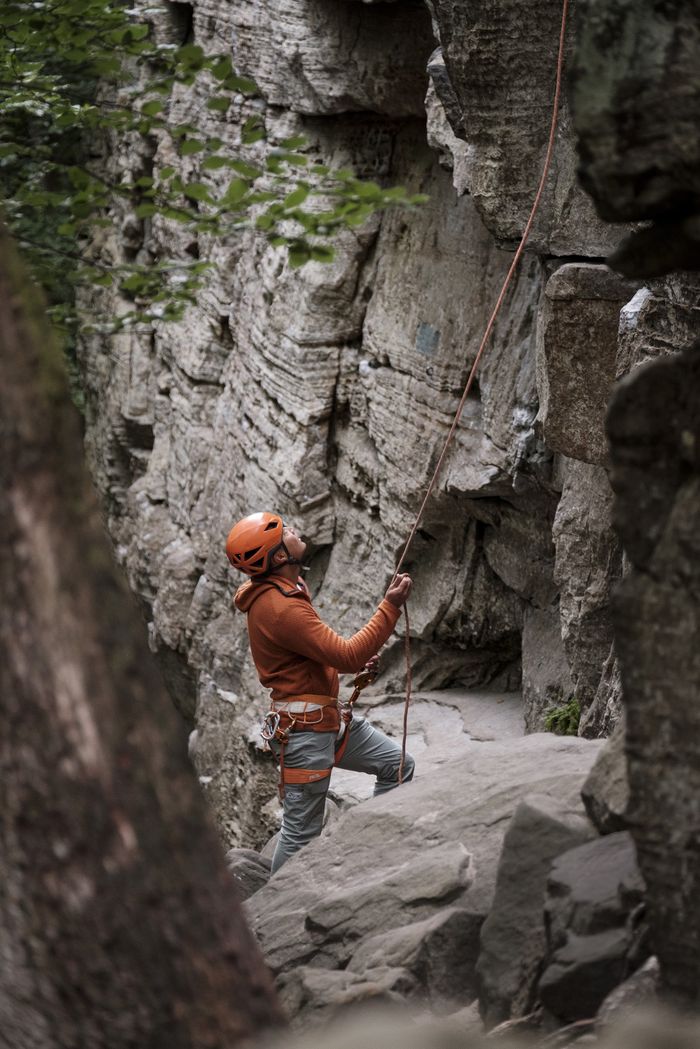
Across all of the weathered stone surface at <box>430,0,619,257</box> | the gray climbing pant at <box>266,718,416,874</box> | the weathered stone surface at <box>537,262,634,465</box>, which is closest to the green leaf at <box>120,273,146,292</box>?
the gray climbing pant at <box>266,718,416,874</box>

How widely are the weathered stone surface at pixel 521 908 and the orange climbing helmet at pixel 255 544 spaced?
2298 mm

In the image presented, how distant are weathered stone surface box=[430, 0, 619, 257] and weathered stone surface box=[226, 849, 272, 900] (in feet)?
14.7

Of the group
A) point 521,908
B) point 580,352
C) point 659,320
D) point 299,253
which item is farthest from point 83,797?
point 580,352

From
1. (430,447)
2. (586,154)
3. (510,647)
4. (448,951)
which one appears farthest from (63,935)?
(510,647)

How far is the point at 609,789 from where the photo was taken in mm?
Answer: 4367

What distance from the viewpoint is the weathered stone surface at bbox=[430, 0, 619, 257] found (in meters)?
7.43

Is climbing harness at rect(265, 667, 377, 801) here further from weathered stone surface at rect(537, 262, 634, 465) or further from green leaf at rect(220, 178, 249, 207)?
green leaf at rect(220, 178, 249, 207)

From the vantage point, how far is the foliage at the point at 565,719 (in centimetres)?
892

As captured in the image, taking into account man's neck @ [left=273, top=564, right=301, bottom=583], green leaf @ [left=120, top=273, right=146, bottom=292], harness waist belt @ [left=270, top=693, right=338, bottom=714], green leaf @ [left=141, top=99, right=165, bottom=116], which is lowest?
harness waist belt @ [left=270, top=693, right=338, bottom=714]

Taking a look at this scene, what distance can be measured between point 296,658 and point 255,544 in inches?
28.8

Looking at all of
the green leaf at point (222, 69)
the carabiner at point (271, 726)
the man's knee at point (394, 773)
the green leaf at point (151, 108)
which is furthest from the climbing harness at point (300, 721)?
the green leaf at point (222, 69)

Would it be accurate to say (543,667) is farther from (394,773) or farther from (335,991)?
(335,991)

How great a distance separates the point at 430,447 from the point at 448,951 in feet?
20.6

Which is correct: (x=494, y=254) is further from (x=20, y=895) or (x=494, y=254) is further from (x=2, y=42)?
(x=20, y=895)
